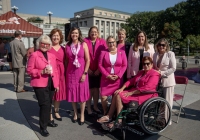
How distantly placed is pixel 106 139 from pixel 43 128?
111 centimetres

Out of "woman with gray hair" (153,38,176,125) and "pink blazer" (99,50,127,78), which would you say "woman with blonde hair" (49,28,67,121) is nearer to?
"pink blazer" (99,50,127,78)

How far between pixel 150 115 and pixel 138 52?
1297mm

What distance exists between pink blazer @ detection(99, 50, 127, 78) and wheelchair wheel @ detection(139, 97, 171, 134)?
32.7 inches

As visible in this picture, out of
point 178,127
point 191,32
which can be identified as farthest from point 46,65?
point 191,32

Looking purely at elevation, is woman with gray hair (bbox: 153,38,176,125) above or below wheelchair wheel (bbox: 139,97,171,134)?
above

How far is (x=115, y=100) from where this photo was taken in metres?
3.01

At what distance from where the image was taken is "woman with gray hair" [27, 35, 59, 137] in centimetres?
276

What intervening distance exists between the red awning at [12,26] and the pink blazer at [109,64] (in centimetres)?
666

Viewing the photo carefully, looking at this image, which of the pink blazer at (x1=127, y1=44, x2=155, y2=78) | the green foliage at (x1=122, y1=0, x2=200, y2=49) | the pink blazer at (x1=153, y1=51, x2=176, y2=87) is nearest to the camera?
the pink blazer at (x1=153, y1=51, x2=176, y2=87)

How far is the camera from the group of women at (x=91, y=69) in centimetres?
286

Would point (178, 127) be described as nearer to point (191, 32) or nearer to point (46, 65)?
point (46, 65)

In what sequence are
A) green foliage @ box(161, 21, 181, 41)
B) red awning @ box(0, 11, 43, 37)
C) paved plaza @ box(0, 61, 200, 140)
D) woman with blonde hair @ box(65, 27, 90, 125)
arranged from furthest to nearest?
green foliage @ box(161, 21, 181, 41), red awning @ box(0, 11, 43, 37), woman with blonde hair @ box(65, 27, 90, 125), paved plaza @ box(0, 61, 200, 140)

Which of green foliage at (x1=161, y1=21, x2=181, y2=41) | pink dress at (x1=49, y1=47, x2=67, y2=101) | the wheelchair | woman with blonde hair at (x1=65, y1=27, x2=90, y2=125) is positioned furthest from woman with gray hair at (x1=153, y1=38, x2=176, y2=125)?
green foliage at (x1=161, y1=21, x2=181, y2=41)

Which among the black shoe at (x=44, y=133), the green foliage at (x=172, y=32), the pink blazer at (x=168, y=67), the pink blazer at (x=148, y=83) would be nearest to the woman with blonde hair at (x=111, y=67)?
the pink blazer at (x=148, y=83)
